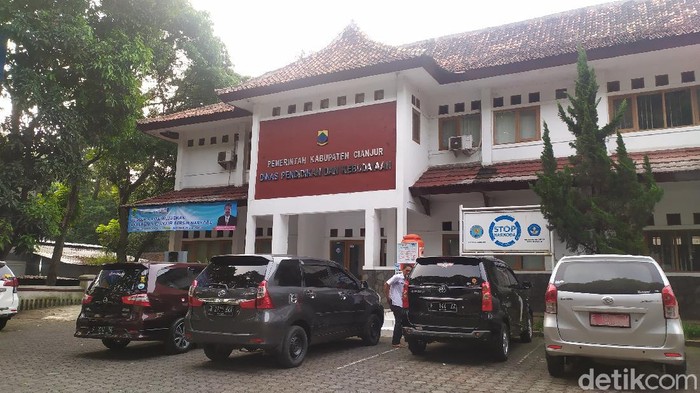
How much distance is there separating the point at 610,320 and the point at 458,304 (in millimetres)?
2335

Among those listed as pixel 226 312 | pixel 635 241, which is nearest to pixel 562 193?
pixel 635 241

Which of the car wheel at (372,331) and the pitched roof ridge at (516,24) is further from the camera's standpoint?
the pitched roof ridge at (516,24)

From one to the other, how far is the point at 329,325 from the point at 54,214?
361 inches

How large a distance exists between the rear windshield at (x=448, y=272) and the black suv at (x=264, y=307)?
1.56 meters

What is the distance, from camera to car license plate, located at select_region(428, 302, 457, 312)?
8.33m

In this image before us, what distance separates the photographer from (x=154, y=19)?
57.6ft

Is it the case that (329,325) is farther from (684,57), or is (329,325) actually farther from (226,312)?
(684,57)

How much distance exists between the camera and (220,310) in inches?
307

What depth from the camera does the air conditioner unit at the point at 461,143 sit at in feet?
53.4

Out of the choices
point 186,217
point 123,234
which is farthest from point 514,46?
point 123,234

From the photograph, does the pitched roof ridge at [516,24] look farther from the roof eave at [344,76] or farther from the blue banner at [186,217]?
the blue banner at [186,217]

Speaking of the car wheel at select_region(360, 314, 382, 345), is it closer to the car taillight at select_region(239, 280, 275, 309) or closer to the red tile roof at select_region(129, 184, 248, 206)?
the car taillight at select_region(239, 280, 275, 309)

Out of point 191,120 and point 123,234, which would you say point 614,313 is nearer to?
point 191,120

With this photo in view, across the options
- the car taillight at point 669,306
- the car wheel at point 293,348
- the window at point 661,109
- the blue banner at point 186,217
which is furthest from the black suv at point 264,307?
the window at point 661,109
